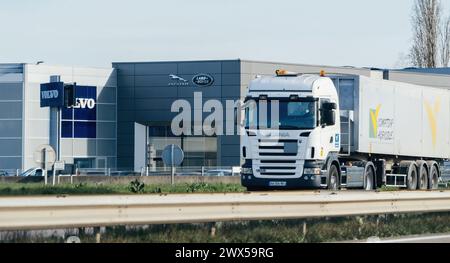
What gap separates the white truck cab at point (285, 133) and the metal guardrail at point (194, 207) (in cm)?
923

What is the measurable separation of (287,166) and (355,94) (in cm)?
460

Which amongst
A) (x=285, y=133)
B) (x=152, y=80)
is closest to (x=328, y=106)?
(x=285, y=133)

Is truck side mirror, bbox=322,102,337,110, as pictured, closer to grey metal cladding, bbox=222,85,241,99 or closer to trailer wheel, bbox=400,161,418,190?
trailer wheel, bbox=400,161,418,190

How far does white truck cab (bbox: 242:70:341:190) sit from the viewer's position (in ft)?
101

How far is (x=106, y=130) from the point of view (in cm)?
8675

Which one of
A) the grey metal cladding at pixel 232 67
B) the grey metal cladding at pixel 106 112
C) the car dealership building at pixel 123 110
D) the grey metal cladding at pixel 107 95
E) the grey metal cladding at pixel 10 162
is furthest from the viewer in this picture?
the grey metal cladding at pixel 106 112

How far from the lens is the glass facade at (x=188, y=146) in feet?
282

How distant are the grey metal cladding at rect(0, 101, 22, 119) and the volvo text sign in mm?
5943

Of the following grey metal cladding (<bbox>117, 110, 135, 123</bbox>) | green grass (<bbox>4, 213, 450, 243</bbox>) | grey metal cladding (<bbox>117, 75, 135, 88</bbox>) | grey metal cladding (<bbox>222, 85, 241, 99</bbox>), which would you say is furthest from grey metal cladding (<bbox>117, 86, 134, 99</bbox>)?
green grass (<bbox>4, 213, 450, 243</bbox>)

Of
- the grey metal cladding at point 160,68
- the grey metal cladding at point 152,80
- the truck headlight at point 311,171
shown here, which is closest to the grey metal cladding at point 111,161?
the grey metal cladding at point 152,80

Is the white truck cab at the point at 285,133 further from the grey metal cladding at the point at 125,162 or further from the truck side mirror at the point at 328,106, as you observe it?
the grey metal cladding at the point at 125,162

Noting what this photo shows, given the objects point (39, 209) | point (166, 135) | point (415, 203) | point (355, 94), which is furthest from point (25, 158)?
point (39, 209)

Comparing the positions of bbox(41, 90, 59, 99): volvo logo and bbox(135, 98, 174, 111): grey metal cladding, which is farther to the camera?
bbox(135, 98, 174, 111): grey metal cladding
